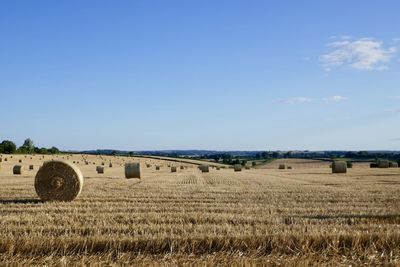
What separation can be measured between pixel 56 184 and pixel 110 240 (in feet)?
29.2

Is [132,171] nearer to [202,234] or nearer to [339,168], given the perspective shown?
[339,168]

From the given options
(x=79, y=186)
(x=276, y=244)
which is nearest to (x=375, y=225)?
(x=276, y=244)

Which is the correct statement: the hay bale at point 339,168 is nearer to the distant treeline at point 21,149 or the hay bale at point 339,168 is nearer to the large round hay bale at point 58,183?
the large round hay bale at point 58,183

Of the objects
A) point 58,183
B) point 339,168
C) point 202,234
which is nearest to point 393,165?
point 339,168

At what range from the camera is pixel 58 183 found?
1600cm

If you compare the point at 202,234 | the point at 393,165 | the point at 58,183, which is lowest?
the point at 393,165

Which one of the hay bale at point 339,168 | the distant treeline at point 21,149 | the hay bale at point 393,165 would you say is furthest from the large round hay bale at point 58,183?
the distant treeline at point 21,149

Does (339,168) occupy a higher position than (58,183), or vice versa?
(58,183)

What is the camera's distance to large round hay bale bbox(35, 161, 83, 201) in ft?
51.6

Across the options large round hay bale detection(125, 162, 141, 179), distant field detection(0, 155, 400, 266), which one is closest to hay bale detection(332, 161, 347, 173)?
large round hay bale detection(125, 162, 141, 179)

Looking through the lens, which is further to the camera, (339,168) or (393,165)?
(393,165)

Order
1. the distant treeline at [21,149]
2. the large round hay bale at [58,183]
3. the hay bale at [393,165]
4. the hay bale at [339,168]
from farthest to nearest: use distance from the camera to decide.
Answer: the distant treeline at [21,149]
the hay bale at [393,165]
the hay bale at [339,168]
the large round hay bale at [58,183]

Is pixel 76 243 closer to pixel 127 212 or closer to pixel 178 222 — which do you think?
pixel 178 222

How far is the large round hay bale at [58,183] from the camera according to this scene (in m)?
15.7
